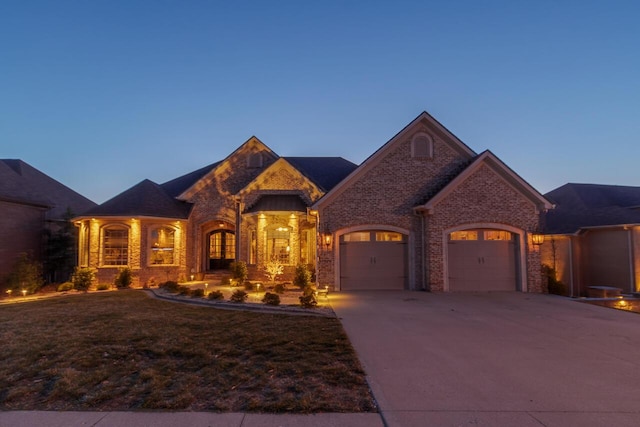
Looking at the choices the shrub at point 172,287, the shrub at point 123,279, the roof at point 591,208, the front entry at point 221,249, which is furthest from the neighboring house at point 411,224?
the roof at point 591,208

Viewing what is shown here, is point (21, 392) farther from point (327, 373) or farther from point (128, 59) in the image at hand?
point (128, 59)

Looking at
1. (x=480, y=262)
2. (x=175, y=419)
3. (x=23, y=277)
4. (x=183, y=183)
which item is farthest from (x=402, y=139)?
(x=23, y=277)

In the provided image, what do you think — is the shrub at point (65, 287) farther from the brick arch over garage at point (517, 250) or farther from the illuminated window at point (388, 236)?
the brick arch over garage at point (517, 250)

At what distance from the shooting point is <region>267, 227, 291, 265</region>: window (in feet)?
56.0

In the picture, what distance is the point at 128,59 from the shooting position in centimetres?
1822

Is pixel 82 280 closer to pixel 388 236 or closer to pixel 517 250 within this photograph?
pixel 388 236

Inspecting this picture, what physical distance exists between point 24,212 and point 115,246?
501 cm

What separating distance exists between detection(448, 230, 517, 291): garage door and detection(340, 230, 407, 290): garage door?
2.01 m

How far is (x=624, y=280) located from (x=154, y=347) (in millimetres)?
18746

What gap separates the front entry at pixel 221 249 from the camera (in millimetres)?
19859

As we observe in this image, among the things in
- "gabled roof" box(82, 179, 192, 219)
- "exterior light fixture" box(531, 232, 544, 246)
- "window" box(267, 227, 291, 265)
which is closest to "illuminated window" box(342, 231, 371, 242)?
"window" box(267, 227, 291, 265)

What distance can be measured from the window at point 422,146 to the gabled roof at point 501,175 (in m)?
1.78

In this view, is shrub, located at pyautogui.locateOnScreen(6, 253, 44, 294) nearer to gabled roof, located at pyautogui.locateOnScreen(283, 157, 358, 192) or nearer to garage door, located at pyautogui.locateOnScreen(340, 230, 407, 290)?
gabled roof, located at pyautogui.locateOnScreen(283, 157, 358, 192)

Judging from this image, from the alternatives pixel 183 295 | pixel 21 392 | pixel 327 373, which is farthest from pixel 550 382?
pixel 183 295
